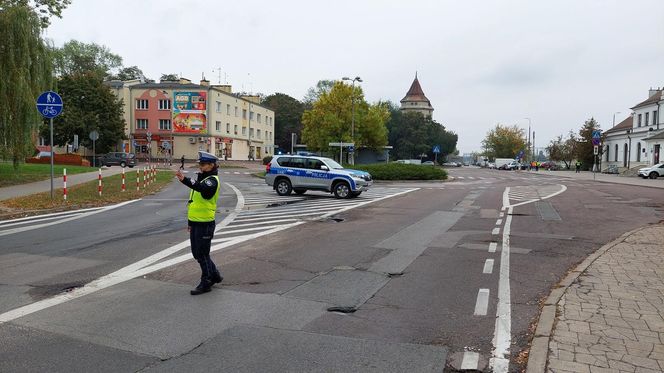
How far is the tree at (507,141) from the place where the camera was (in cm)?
10719

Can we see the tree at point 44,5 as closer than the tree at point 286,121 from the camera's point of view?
Yes

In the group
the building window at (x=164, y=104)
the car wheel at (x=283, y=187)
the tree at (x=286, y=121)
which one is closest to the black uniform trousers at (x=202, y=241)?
the car wheel at (x=283, y=187)

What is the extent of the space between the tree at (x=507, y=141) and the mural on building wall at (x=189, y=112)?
65583 millimetres

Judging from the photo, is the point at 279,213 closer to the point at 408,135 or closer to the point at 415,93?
the point at 408,135

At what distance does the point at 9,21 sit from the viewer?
68.9 ft

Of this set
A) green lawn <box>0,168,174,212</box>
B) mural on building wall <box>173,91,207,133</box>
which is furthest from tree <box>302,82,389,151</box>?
green lawn <box>0,168,174,212</box>

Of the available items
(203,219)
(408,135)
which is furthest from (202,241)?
(408,135)

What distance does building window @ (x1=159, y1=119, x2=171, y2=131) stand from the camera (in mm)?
68062

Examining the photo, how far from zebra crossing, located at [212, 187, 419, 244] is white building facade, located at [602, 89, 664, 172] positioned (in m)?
Result: 49.3

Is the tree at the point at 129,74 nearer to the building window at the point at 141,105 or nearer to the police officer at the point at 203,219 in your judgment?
the building window at the point at 141,105

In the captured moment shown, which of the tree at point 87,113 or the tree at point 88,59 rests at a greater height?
the tree at point 88,59

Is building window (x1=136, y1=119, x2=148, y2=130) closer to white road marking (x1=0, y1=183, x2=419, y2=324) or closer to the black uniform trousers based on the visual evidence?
white road marking (x1=0, y1=183, x2=419, y2=324)

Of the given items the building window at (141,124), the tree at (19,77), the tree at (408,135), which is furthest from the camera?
the tree at (408,135)

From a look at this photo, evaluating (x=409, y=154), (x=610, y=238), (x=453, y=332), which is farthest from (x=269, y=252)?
(x=409, y=154)
